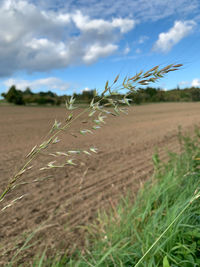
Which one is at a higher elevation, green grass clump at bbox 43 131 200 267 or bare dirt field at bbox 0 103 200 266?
green grass clump at bbox 43 131 200 267

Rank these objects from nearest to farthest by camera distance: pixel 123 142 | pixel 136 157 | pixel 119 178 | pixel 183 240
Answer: pixel 183 240
pixel 119 178
pixel 136 157
pixel 123 142

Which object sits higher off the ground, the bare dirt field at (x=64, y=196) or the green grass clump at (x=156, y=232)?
the green grass clump at (x=156, y=232)

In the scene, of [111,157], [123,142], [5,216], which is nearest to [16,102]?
[123,142]

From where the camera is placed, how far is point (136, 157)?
642 cm

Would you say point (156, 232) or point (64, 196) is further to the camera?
point (64, 196)

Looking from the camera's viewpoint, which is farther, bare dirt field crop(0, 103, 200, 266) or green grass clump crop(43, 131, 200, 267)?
bare dirt field crop(0, 103, 200, 266)

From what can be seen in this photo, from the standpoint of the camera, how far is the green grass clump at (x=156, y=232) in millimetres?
1724

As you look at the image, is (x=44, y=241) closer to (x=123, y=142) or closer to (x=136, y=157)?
(x=136, y=157)

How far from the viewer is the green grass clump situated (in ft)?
5.65

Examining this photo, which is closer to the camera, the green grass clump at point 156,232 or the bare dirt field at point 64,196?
the green grass clump at point 156,232

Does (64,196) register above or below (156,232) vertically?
below

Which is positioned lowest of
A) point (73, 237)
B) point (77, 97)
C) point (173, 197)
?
point (73, 237)

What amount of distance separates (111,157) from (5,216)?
11.5 ft

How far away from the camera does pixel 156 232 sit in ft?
6.83
